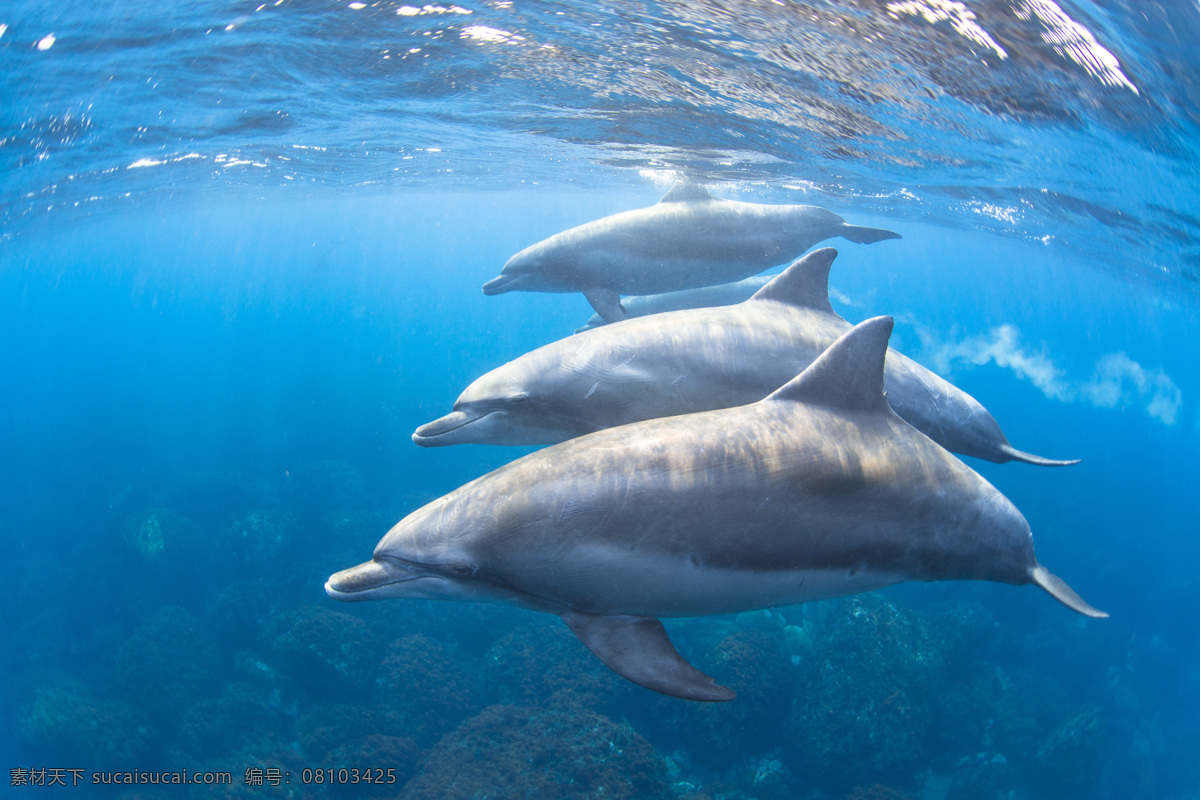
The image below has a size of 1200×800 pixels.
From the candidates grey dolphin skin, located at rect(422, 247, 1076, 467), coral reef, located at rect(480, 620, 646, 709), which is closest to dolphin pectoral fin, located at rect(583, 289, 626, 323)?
grey dolphin skin, located at rect(422, 247, 1076, 467)

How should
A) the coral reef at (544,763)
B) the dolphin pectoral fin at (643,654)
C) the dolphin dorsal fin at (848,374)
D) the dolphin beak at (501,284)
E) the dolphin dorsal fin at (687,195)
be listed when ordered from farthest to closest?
the coral reef at (544,763) < the dolphin dorsal fin at (687,195) < the dolphin beak at (501,284) < the dolphin dorsal fin at (848,374) < the dolphin pectoral fin at (643,654)

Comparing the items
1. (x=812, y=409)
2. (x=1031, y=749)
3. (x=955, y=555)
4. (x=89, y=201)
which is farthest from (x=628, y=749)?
(x=89, y=201)

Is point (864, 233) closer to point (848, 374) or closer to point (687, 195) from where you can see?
point (687, 195)

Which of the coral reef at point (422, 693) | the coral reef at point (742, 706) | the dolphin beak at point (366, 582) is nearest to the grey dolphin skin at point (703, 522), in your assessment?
the dolphin beak at point (366, 582)

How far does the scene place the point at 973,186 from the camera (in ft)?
54.0

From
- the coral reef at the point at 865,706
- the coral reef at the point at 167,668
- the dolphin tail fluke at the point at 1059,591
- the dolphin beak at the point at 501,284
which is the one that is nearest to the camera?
the dolphin tail fluke at the point at 1059,591

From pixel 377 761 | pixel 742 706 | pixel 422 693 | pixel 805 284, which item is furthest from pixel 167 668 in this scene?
pixel 805 284

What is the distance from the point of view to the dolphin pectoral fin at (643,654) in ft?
9.24

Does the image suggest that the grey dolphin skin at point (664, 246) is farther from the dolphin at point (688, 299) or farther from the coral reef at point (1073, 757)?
the coral reef at point (1073, 757)

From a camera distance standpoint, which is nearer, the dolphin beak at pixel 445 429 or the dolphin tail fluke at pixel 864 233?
the dolphin beak at pixel 445 429

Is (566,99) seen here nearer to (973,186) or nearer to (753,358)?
(753,358)

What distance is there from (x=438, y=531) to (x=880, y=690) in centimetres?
1106

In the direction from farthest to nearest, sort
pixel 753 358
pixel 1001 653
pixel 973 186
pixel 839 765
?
1. pixel 973 186
2. pixel 1001 653
3. pixel 839 765
4. pixel 753 358

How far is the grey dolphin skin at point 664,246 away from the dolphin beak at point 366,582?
4461 mm
